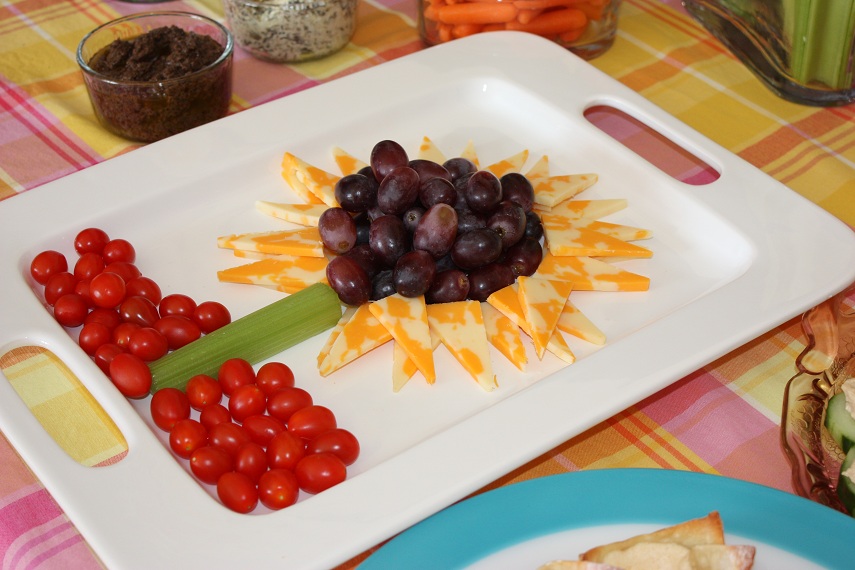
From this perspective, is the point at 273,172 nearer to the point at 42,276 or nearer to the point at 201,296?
the point at 201,296

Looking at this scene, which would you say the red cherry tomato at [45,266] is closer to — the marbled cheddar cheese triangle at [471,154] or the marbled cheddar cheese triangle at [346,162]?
the marbled cheddar cheese triangle at [346,162]

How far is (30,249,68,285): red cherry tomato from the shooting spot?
1325 mm

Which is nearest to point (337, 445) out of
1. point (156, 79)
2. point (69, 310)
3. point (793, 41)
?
point (69, 310)

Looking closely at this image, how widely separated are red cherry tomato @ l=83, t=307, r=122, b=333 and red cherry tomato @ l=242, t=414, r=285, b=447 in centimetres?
28

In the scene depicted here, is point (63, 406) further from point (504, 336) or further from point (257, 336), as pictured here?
point (504, 336)

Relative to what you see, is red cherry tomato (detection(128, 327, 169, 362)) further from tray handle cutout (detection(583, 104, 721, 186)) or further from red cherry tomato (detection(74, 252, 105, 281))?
tray handle cutout (detection(583, 104, 721, 186))

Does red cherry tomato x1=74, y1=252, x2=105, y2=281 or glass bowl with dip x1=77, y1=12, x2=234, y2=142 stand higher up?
glass bowl with dip x1=77, y1=12, x2=234, y2=142

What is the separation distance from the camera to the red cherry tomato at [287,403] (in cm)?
114

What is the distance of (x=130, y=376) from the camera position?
45.2 inches

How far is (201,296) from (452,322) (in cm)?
39

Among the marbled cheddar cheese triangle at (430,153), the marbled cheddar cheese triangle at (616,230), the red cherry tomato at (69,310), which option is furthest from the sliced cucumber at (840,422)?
the red cherry tomato at (69,310)

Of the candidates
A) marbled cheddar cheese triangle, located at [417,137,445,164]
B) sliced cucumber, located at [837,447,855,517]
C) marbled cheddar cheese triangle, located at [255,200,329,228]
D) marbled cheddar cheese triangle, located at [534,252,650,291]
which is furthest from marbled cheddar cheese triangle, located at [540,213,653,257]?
sliced cucumber, located at [837,447,855,517]

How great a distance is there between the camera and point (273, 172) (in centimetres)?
156

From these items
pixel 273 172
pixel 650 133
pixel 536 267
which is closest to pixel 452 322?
pixel 536 267
